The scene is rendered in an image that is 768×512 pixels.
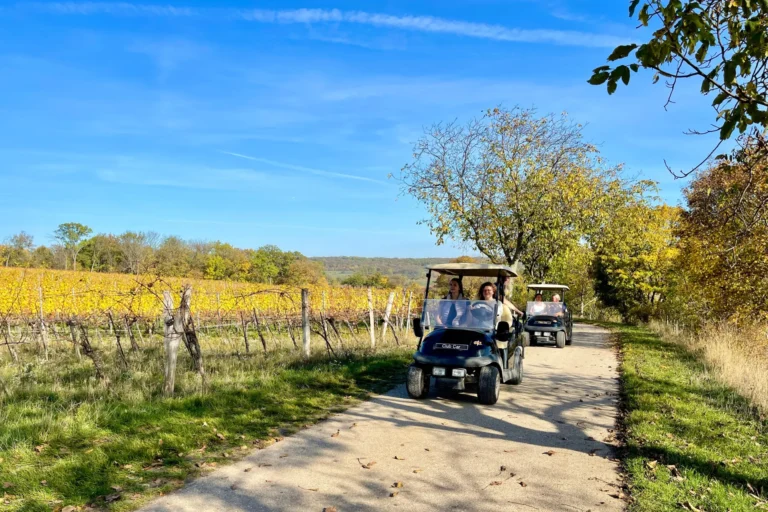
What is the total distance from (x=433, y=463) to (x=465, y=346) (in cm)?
280

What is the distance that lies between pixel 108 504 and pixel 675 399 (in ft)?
25.4

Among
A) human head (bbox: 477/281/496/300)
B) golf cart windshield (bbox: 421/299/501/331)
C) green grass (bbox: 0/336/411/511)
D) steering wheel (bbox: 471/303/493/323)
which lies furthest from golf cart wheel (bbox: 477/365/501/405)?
green grass (bbox: 0/336/411/511)

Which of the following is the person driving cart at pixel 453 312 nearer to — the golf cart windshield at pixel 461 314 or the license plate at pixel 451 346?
the golf cart windshield at pixel 461 314

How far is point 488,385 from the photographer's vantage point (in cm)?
770

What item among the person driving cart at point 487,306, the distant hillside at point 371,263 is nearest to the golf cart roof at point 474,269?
the person driving cart at point 487,306

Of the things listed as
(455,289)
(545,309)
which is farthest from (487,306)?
(545,309)

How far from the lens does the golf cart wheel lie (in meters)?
7.71

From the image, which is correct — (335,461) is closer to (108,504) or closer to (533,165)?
(108,504)

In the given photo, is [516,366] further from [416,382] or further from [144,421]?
[144,421]

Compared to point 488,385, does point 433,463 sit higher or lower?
lower

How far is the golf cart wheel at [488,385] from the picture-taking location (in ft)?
25.3

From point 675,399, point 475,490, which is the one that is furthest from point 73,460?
point 675,399

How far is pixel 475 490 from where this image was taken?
4.63 meters

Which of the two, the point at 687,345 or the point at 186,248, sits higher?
the point at 186,248
